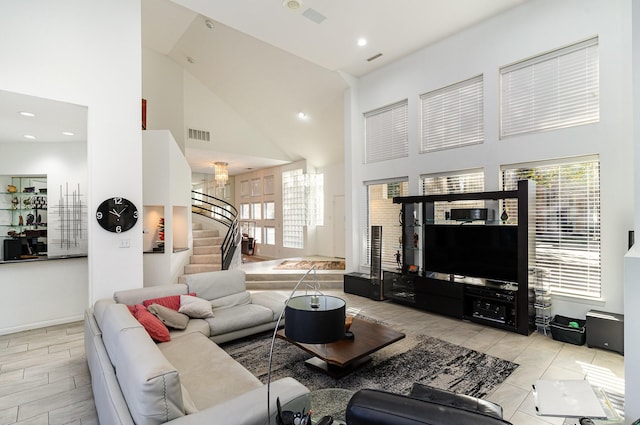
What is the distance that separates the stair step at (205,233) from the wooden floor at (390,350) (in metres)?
3.86

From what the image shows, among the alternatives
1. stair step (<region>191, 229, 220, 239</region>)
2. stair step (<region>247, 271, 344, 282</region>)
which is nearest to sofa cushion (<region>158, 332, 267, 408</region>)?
stair step (<region>247, 271, 344, 282</region>)

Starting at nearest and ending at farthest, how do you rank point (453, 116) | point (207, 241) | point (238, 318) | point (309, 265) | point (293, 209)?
1. point (238, 318)
2. point (453, 116)
3. point (207, 241)
4. point (309, 265)
5. point (293, 209)

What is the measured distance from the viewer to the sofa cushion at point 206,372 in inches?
90.7

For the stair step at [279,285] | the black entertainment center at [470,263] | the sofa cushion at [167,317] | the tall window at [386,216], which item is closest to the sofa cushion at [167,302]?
the sofa cushion at [167,317]

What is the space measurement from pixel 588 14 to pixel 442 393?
493cm

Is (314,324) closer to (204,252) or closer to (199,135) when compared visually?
(204,252)

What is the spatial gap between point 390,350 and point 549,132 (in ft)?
12.0

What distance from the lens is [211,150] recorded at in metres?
9.05

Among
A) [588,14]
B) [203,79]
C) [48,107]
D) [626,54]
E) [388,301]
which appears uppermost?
[203,79]

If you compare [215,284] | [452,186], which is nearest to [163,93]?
[215,284]

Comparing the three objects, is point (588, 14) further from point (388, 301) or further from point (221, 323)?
point (221, 323)

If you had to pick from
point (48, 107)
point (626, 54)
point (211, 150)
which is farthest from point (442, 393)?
point (211, 150)

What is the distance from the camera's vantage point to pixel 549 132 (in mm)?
4449

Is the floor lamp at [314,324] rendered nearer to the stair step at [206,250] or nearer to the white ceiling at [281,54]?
the white ceiling at [281,54]
